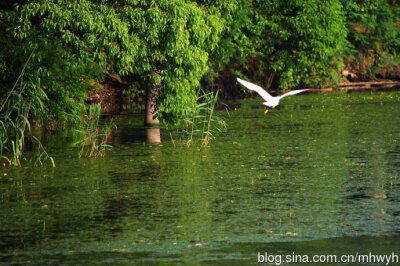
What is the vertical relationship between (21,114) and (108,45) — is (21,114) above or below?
below

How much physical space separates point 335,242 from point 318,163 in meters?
5.70

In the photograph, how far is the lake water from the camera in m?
9.06

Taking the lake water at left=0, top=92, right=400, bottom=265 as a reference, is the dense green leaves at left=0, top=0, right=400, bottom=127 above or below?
above

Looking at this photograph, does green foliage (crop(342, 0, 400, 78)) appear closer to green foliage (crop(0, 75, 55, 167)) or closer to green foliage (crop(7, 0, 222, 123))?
green foliage (crop(7, 0, 222, 123))

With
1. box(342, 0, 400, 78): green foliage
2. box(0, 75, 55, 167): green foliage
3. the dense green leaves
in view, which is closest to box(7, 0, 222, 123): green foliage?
the dense green leaves

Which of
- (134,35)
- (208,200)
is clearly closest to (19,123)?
(134,35)

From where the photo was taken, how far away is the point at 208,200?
38.2ft

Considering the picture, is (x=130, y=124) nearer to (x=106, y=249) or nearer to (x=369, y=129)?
(x=369, y=129)

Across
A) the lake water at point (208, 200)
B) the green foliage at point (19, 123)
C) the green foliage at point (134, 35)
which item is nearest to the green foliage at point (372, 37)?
the lake water at point (208, 200)

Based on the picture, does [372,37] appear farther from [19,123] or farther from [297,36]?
[19,123]

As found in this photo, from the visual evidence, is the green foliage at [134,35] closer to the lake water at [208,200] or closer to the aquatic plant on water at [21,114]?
the aquatic plant on water at [21,114]

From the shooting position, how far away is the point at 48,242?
30.9 ft

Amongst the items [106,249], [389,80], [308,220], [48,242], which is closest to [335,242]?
[308,220]

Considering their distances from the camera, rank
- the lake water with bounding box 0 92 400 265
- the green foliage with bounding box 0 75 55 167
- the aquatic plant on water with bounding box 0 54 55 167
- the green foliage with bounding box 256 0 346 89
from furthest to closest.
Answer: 1. the green foliage with bounding box 256 0 346 89
2. the aquatic plant on water with bounding box 0 54 55 167
3. the green foliage with bounding box 0 75 55 167
4. the lake water with bounding box 0 92 400 265
